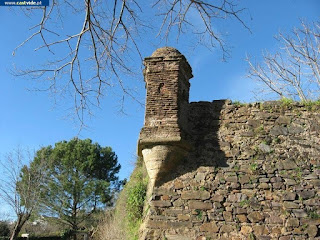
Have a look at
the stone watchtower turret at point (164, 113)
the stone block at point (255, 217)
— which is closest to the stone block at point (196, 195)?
the stone watchtower turret at point (164, 113)

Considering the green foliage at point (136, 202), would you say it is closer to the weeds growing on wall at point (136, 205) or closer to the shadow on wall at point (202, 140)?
the weeds growing on wall at point (136, 205)

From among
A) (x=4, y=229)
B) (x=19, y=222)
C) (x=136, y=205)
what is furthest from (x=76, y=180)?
(x=136, y=205)

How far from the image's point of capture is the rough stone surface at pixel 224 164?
238 inches

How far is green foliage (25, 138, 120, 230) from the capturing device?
79.0 feet

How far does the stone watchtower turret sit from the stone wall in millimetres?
248

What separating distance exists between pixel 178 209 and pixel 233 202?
98cm

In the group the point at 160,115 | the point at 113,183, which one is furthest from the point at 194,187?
the point at 113,183

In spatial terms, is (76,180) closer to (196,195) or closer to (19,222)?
(19,222)

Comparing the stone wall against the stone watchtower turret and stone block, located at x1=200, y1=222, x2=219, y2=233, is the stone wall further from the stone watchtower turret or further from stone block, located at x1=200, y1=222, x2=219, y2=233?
the stone watchtower turret

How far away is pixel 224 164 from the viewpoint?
6625 millimetres

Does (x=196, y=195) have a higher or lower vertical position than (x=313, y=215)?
higher

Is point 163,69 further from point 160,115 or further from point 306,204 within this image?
point 306,204

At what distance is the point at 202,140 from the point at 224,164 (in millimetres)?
659

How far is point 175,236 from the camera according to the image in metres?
6.01
